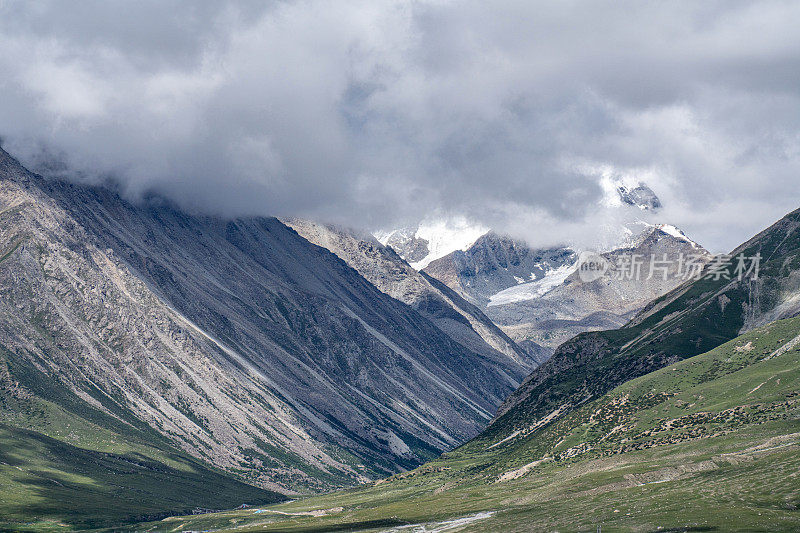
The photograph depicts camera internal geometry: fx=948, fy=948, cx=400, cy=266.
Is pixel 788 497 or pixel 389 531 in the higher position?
pixel 788 497

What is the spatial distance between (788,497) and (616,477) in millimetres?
51782

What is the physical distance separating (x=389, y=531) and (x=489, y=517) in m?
21.6

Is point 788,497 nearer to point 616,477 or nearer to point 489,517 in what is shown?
point 616,477

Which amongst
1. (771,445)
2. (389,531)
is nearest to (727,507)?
(771,445)

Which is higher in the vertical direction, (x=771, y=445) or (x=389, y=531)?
(x=771, y=445)

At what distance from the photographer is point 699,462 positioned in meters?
189

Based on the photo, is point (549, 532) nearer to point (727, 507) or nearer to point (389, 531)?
point (727, 507)

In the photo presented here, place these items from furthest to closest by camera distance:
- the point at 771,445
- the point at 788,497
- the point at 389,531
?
the point at 389,531 < the point at 771,445 < the point at 788,497

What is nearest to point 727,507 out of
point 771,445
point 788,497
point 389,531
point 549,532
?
point 788,497

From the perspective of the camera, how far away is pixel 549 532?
159 m

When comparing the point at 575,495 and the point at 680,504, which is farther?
the point at 575,495

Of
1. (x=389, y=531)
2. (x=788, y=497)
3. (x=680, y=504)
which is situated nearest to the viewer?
(x=788, y=497)

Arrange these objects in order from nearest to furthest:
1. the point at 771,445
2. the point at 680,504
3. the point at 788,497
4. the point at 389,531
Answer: the point at 788,497 → the point at 680,504 → the point at 771,445 → the point at 389,531

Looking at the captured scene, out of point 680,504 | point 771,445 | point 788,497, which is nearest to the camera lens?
point 788,497
